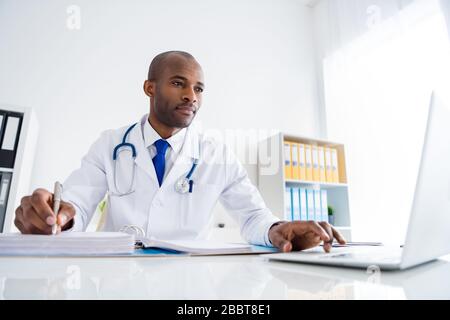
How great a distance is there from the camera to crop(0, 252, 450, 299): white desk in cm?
26

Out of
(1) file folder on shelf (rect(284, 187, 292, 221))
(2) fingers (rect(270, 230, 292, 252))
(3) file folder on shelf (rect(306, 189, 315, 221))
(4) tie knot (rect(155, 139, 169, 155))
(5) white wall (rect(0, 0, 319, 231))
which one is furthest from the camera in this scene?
(3) file folder on shelf (rect(306, 189, 315, 221))

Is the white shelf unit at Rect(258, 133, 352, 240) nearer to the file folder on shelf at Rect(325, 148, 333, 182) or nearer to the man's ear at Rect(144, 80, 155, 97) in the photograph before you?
the file folder on shelf at Rect(325, 148, 333, 182)

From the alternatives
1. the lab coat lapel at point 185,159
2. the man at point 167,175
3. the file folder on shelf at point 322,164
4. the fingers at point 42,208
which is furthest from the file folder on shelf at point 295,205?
the fingers at point 42,208

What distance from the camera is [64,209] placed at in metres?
0.72

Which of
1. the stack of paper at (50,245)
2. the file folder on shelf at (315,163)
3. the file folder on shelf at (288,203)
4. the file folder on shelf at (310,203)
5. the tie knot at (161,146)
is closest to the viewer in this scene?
the stack of paper at (50,245)

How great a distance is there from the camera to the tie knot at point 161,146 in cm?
128

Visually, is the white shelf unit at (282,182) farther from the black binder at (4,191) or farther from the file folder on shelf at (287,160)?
the black binder at (4,191)

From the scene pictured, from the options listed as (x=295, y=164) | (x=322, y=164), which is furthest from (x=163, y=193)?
(x=322, y=164)

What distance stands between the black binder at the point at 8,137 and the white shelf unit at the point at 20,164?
13 mm

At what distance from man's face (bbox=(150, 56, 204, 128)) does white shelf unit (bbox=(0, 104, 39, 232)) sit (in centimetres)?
74

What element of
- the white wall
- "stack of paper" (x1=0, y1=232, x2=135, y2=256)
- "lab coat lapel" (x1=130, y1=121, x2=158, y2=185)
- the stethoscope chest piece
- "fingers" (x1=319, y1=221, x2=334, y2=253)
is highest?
the white wall

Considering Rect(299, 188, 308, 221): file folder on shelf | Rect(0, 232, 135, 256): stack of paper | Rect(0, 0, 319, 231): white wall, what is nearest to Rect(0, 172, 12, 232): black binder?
Rect(0, 0, 319, 231): white wall
